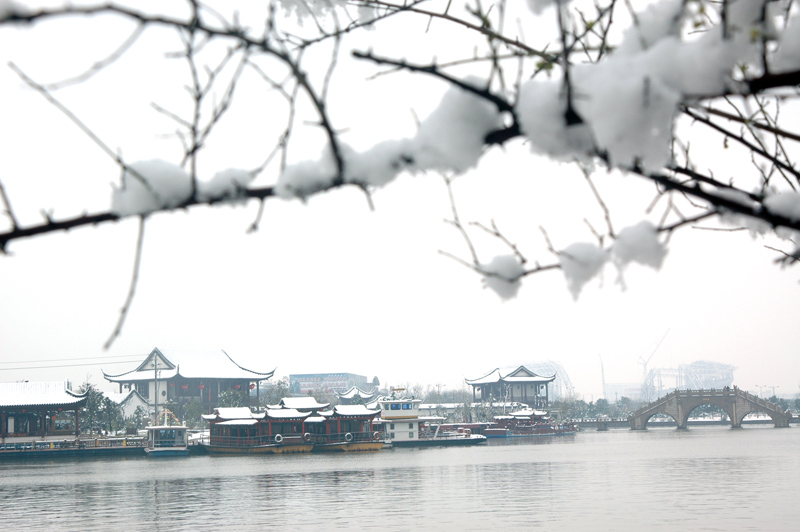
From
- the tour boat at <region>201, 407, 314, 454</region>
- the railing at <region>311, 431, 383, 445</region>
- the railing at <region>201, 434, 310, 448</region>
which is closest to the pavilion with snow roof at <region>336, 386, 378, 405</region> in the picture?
the railing at <region>311, 431, 383, 445</region>

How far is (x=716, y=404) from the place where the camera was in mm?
56719

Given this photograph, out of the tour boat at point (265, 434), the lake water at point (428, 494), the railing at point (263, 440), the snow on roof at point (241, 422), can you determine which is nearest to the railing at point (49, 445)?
the lake water at point (428, 494)

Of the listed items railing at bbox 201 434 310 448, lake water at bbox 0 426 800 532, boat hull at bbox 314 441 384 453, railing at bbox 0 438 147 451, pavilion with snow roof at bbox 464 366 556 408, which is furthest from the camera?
pavilion with snow roof at bbox 464 366 556 408

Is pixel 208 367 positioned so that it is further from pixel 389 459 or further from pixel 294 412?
pixel 389 459

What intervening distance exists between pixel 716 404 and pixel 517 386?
17.4 metres

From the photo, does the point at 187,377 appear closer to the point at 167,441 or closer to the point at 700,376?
the point at 167,441

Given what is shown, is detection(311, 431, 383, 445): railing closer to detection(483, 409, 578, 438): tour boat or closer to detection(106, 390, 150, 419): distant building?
detection(483, 409, 578, 438): tour boat

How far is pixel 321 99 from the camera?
150cm

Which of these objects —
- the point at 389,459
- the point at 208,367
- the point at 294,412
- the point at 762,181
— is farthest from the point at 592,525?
the point at 208,367

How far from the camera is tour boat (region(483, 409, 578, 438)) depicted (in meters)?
49.9

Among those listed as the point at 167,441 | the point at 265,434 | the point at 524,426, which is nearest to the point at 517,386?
the point at 524,426

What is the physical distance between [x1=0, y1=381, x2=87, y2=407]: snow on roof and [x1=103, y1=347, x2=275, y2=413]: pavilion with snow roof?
555 inches

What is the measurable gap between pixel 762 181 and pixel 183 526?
50.3 feet

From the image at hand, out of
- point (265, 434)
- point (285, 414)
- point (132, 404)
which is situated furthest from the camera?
point (132, 404)
